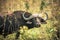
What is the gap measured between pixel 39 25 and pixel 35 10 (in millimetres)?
347

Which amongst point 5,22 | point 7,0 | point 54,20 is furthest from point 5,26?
point 54,20

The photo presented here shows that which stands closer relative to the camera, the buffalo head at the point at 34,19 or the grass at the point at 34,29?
the grass at the point at 34,29

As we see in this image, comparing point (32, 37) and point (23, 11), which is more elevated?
point (23, 11)

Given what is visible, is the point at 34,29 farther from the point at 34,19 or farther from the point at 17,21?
the point at 17,21

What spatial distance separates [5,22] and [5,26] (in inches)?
3.4

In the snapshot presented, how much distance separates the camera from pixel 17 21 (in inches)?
304

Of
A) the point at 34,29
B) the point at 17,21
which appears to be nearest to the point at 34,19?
the point at 34,29

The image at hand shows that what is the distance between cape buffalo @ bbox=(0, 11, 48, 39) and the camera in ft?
25.1

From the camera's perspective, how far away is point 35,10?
25.6 ft

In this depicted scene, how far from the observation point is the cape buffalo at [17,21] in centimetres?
766

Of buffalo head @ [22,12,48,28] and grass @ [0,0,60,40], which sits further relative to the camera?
buffalo head @ [22,12,48,28]

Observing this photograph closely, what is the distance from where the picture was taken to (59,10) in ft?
25.9

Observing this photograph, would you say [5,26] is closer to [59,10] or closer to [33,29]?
[33,29]

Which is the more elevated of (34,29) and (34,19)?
(34,19)
